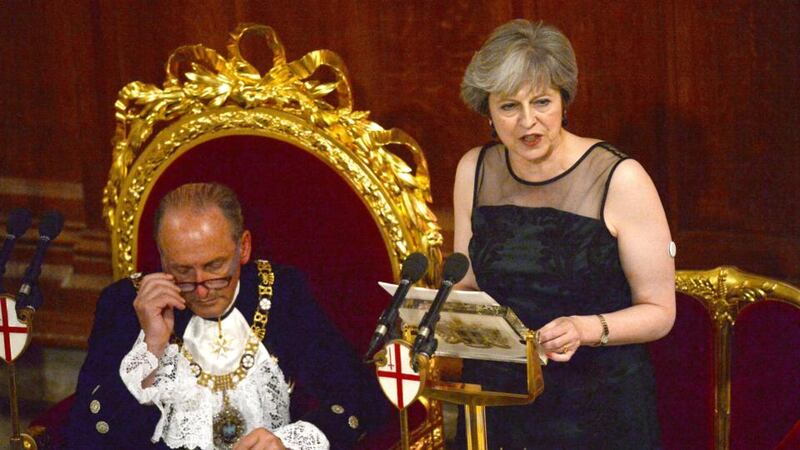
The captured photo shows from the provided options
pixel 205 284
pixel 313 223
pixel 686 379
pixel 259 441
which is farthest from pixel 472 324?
pixel 313 223

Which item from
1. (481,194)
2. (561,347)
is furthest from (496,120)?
(561,347)

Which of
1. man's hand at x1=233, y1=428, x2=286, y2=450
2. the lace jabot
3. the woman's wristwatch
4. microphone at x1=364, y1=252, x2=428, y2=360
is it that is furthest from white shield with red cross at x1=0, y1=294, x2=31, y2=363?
the woman's wristwatch

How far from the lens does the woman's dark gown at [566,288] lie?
3.63 metres

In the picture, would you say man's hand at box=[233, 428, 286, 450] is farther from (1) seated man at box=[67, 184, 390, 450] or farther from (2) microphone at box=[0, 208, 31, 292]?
(2) microphone at box=[0, 208, 31, 292]

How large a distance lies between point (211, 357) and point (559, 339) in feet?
3.95

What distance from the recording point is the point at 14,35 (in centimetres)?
571

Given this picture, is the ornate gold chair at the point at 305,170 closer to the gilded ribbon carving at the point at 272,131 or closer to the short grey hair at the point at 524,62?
the gilded ribbon carving at the point at 272,131

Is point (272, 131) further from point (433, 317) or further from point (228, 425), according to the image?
point (433, 317)

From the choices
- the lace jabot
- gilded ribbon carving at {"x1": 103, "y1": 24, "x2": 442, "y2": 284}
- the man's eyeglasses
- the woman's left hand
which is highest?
gilded ribbon carving at {"x1": 103, "y1": 24, "x2": 442, "y2": 284}

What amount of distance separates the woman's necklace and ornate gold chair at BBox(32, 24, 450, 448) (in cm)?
33

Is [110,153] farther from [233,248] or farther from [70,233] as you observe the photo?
[233,248]

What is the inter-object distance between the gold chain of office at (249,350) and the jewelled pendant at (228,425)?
0.18 feet

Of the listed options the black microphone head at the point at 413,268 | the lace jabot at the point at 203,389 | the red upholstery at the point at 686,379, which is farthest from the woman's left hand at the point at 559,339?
the lace jabot at the point at 203,389

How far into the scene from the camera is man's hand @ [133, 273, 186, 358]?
13.0 ft
